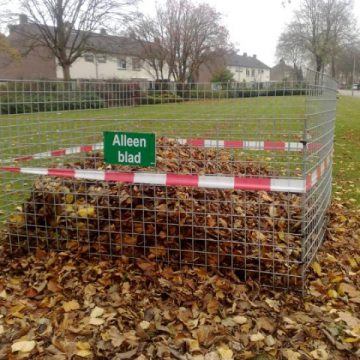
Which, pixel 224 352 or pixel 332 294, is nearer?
pixel 224 352

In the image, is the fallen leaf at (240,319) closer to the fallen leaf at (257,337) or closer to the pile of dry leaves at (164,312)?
the pile of dry leaves at (164,312)

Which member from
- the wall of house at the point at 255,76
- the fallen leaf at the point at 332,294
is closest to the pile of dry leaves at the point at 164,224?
the fallen leaf at the point at 332,294

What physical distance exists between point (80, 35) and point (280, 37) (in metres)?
25.9

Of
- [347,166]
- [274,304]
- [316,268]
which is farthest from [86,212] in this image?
[347,166]

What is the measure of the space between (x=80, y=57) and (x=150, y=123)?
33.0m

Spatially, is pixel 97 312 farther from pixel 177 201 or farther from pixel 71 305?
pixel 177 201

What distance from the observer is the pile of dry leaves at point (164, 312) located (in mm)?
2646

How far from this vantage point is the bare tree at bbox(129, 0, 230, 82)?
36.5 m

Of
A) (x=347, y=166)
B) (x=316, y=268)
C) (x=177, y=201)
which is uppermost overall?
(x=177, y=201)

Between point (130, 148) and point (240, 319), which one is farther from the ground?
point (130, 148)

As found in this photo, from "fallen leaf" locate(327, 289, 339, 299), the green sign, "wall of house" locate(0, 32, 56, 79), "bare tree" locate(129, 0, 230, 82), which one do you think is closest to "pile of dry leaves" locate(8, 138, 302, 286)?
"fallen leaf" locate(327, 289, 339, 299)

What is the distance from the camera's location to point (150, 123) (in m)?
5.07

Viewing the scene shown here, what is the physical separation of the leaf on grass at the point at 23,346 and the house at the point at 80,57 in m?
23.2

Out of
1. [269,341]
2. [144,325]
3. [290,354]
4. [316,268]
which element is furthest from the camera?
[316,268]
